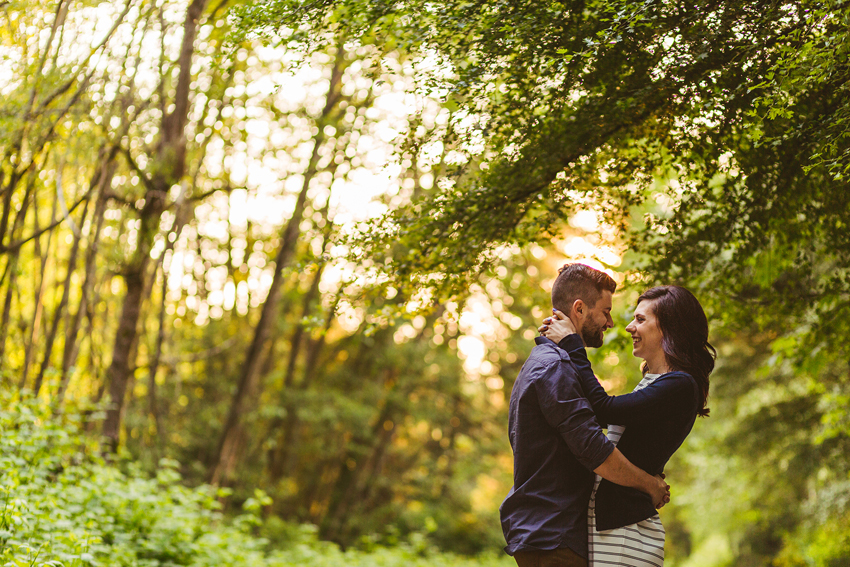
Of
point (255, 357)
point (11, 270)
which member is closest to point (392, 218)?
point (11, 270)

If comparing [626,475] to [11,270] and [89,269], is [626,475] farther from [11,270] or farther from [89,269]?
[89,269]

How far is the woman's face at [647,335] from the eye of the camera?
2.78m

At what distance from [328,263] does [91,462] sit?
15.0 feet

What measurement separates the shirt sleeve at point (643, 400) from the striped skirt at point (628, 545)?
0.39m

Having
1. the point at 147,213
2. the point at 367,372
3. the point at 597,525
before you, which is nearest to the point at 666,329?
the point at 597,525

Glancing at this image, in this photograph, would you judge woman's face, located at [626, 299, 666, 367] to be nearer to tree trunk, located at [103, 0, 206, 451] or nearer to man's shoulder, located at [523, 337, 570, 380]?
man's shoulder, located at [523, 337, 570, 380]

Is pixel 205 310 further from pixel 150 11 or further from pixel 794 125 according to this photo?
pixel 794 125

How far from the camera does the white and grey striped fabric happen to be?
242cm

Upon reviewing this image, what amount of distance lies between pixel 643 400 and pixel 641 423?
97mm

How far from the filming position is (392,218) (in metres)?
4.24

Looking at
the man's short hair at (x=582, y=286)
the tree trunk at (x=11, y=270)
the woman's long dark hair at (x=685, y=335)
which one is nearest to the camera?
the woman's long dark hair at (x=685, y=335)

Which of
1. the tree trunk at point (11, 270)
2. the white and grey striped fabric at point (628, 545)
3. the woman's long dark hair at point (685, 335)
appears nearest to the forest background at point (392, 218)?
the tree trunk at point (11, 270)

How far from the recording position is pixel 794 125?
11.2 feet

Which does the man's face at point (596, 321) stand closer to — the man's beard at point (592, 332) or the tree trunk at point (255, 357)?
the man's beard at point (592, 332)
